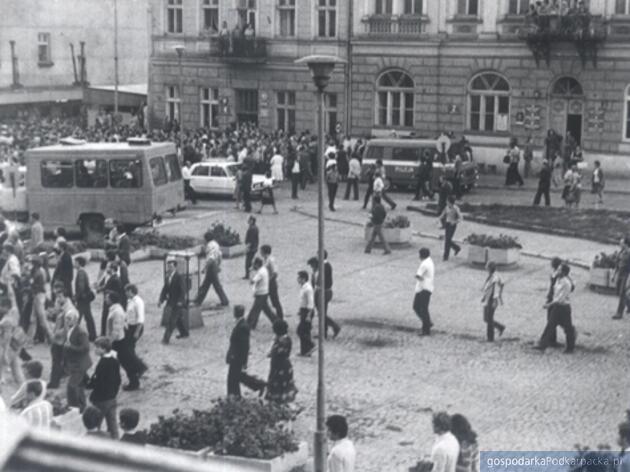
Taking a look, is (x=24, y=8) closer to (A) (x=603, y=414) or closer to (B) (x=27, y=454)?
(A) (x=603, y=414)

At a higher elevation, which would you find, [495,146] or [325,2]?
[325,2]

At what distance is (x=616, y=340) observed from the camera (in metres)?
17.9

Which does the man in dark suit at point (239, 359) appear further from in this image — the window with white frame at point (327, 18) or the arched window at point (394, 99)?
the window with white frame at point (327, 18)

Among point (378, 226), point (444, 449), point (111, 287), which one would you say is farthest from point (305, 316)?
point (378, 226)

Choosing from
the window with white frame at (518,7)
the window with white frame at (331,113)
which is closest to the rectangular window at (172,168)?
the window with white frame at (331,113)

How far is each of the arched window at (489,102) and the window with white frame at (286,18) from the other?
30.4ft

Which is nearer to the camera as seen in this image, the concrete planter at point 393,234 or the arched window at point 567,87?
the concrete planter at point 393,234

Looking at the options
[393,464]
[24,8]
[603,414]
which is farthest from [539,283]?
[24,8]

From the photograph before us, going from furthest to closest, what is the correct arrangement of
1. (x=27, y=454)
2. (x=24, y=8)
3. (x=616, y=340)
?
1. (x=24, y=8)
2. (x=616, y=340)
3. (x=27, y=454)

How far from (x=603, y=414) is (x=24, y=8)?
184ft

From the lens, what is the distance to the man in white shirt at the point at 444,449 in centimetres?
926

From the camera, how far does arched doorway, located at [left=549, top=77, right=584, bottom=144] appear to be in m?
42.8

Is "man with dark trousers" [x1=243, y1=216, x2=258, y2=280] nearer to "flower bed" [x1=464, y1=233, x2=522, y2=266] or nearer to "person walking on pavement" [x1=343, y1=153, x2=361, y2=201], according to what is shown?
"flower bed" [x1=464, y1=233, x2=522, y2=266]

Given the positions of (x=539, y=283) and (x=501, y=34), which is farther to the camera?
(x=501, y=34)
